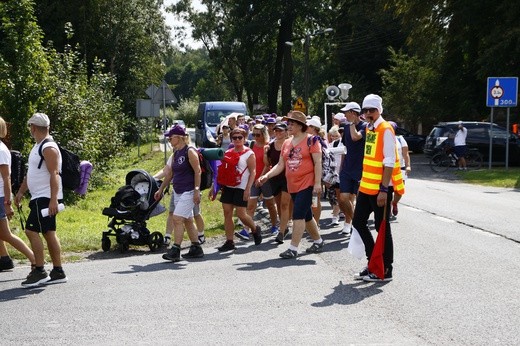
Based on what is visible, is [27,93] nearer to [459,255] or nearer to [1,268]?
[1,268]

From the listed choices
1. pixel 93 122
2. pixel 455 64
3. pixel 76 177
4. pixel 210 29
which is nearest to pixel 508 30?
pixel 455 64

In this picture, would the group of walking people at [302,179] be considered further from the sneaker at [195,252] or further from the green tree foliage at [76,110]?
the green tree foliage at [76,110]

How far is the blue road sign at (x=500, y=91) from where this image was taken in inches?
1126

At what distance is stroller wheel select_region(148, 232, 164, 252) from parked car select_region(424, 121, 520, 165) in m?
22.6

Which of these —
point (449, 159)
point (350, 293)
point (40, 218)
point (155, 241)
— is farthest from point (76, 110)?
point (449, 159)

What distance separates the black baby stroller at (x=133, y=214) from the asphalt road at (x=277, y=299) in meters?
0.21

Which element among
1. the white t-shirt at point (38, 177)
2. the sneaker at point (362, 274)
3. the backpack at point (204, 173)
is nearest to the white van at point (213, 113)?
the backpack at point (204, 173)

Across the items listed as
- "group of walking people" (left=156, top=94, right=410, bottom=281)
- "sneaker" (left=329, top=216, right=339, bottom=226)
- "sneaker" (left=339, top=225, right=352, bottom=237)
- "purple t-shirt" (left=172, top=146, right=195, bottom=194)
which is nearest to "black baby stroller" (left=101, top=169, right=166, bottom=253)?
"group of walking people" (left=156, top=94, right=410, bottom=281)

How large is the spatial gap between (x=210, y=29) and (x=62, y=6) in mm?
28878

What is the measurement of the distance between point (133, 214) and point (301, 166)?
2571 mm

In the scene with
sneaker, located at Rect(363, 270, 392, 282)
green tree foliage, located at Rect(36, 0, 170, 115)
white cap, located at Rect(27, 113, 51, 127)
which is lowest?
sneaker, located at Rect(363, 270, 392, 282)

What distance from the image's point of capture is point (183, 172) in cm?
1063

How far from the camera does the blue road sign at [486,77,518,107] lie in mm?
28594

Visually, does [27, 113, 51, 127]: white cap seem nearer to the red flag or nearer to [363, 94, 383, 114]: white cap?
[363, 94, 383, 114]: white cap
